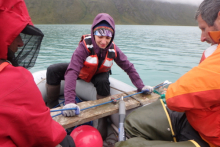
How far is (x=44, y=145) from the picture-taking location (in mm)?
1192

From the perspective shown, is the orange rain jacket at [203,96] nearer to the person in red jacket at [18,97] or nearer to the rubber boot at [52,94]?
the person in red jacket at [18,97]

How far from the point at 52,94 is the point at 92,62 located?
3.53 feet

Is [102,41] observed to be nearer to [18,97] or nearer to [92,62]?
[92,62]

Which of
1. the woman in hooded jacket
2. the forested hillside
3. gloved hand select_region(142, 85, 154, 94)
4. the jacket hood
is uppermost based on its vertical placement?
the forested hillside

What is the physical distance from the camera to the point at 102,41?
7.84 feet

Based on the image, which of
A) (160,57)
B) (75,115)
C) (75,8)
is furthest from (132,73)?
(75,8)

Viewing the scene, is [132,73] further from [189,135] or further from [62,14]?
[62,14]

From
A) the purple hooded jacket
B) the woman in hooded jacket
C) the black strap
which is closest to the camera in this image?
the black strap

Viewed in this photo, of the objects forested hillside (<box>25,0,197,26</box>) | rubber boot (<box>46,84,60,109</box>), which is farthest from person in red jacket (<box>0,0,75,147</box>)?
forested hillside (<box>25,0,197,26</box>)

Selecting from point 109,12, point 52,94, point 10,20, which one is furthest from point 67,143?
point 109,12

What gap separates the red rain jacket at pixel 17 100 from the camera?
89 cm

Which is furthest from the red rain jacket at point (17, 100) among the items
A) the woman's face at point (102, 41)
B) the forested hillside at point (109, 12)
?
the forested hillside at point (109, 12)

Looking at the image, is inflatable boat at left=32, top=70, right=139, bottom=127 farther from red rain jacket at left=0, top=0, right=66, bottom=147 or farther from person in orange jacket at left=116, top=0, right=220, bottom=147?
red rain jacket at left=0, top=0, right=66, bottom=147

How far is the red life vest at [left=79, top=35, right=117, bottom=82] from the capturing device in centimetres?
251
